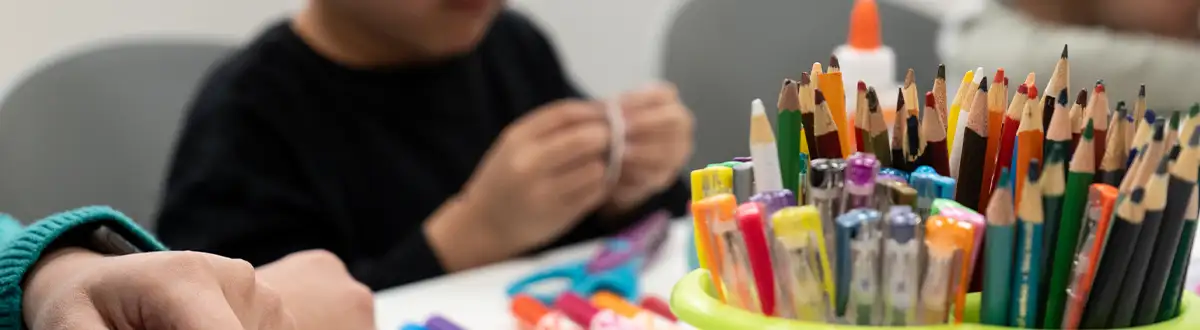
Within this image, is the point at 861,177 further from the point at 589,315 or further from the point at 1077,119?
the point at 589,315

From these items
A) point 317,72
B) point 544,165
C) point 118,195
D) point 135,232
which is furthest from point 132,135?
point 135,232

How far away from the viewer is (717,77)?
819mm

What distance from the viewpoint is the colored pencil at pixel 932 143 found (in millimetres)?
255

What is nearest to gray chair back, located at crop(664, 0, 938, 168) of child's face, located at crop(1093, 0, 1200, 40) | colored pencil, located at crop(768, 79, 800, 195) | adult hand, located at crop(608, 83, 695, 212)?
adult hand, located at crop(608, 83, 695, 212)

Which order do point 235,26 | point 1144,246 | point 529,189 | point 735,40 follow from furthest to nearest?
point 235,26
point 735,40
point 529,189
point 1144,246

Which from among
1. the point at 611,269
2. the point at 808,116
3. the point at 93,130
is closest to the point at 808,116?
the point at 808,116

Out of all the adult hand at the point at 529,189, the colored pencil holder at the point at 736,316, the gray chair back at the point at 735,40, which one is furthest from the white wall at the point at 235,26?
the colored pencil holder at the point at 736,316

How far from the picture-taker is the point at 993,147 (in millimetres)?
255

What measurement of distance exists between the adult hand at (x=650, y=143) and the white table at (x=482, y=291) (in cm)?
8

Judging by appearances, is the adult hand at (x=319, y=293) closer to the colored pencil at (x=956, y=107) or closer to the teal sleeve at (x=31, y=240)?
the teal sleeve at (x=31, y=240)

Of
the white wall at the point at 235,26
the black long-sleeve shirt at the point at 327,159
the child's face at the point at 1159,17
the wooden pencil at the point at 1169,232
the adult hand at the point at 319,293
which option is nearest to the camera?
the wooden pencil at the point at 1169,232

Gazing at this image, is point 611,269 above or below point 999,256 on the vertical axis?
below

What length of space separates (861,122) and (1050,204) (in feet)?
0.17

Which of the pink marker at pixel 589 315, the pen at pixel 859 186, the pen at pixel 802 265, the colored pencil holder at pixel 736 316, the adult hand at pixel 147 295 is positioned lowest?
the pink marker at pixel 589 315
